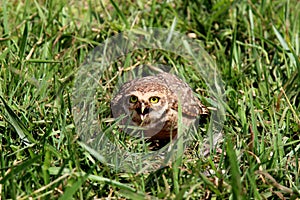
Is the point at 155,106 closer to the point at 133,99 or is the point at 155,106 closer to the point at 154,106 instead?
the point at 154,106

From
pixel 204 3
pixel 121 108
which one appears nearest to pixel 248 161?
pixel 121 108

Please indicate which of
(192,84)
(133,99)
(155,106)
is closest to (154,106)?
(155,106)

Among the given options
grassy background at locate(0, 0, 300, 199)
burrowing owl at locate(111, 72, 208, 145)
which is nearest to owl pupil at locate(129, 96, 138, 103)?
burrowing owl at locate(111, 72, 208, 145)

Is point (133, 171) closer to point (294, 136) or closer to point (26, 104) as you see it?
point (26, 104)

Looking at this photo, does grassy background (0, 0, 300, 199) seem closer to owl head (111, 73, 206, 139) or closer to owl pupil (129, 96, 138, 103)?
owl head (111, 73, 206, 139)

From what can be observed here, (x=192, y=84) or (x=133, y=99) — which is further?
(x=192, y=84)

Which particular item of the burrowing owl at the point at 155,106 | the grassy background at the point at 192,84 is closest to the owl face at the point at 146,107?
the burrowing owl at the point at 155,106

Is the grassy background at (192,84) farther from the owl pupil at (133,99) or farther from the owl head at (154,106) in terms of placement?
the owl pupil at (133,99)
